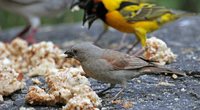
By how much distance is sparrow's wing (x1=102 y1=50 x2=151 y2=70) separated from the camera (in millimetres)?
3434

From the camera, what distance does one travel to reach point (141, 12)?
4914 millimetres

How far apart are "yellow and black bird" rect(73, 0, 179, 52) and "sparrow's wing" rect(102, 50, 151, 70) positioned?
1296 millimetres

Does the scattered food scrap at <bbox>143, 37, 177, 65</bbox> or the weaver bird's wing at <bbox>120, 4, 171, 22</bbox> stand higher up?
the weaver bird's wing at <bbox>120, 4, 171, 22</bbox>

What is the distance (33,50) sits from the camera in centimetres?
468

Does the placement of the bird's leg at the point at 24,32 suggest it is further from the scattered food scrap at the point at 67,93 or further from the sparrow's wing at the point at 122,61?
the sparrow's wing at the point at 122,61

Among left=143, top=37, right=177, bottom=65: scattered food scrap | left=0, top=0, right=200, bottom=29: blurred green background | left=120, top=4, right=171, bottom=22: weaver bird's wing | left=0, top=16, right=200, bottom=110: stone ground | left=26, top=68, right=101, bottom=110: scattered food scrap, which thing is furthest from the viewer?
left=0, top=0, right=200, bottom=29: blurred green background

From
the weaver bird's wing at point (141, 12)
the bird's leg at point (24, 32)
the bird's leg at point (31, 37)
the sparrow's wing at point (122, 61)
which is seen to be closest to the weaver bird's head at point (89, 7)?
the weaver bird's wing at point (141, 12)

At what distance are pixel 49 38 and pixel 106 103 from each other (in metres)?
3.34

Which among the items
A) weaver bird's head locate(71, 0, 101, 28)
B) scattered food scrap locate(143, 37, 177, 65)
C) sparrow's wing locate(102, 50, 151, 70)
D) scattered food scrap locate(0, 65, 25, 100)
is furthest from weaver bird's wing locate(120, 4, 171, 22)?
scattered food scrap locate(0, 65, 25, 100)

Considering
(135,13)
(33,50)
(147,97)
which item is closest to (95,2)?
(135,13)

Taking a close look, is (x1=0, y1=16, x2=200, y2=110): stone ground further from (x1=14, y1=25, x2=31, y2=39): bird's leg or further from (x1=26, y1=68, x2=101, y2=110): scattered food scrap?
(x1=14, y1=25, x2=31, y2=39): bird's leg

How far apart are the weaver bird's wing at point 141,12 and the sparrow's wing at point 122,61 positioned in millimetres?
1345

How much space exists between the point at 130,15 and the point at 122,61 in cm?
141

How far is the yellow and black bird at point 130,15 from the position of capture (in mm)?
4840
